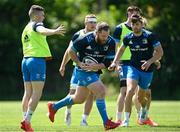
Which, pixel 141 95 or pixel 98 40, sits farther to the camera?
pixel 141 95

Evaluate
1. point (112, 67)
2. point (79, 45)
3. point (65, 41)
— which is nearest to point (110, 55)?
point (112, 67)

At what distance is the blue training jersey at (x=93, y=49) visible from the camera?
544 inches

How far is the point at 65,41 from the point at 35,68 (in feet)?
96.5

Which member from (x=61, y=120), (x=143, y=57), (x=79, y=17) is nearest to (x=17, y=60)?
(x=79, y=17)

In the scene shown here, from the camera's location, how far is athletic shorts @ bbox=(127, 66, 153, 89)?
1559 cm

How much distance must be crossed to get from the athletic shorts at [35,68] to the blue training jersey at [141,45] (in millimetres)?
2016

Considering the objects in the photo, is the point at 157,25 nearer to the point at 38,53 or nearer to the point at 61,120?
the point at 61,120

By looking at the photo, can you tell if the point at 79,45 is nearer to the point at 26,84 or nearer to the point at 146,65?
the point at 26,84

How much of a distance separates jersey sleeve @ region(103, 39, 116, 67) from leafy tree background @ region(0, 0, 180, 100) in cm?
2505

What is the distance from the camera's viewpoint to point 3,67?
43281 millimetres

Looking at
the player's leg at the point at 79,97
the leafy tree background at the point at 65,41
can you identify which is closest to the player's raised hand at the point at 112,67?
the player's leg at the point at 79,97

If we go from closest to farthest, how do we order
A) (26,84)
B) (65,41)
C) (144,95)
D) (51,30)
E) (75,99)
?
(51,30)
(75,99)
(26,84)
(144,95)
(65,41)

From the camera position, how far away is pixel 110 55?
14008 mm

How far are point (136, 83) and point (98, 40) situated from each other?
211 centimetres
